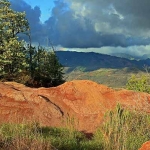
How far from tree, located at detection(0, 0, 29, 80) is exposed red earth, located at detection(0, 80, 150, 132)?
10.9 meters

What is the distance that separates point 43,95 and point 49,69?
1994 centimetres

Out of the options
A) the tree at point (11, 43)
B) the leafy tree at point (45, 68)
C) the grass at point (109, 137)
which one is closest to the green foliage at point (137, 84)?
→ the leafy tree at point (45, 68)

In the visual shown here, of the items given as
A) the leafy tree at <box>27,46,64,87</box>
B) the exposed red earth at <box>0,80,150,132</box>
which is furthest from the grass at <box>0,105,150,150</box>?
the leafy tree at <box>27,46,64,87</box>

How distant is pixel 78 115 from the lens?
96.5 ft

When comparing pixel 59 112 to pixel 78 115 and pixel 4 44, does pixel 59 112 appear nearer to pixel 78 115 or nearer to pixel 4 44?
pixel 78 115

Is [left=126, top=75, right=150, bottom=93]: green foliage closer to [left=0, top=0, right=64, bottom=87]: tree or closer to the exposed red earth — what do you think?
[left=0, top=0, right=64, bottom=87]: tree

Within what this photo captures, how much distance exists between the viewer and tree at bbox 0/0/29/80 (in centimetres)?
4269

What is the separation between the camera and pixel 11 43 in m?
42.3

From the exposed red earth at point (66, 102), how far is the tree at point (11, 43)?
10.9 meters

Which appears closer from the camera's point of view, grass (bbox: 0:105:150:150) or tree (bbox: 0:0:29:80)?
grass (bbox: 0:105:150:150)

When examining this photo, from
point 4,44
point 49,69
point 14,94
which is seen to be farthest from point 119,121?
point 49,69

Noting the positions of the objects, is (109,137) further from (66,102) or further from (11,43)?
(11,43)

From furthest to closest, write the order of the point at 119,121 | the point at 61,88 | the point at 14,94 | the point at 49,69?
1. the point at 49,69
2. the point at 61,88
3. the point at 14,94
4. the point at 119,121

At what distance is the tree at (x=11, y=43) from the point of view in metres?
42.7
